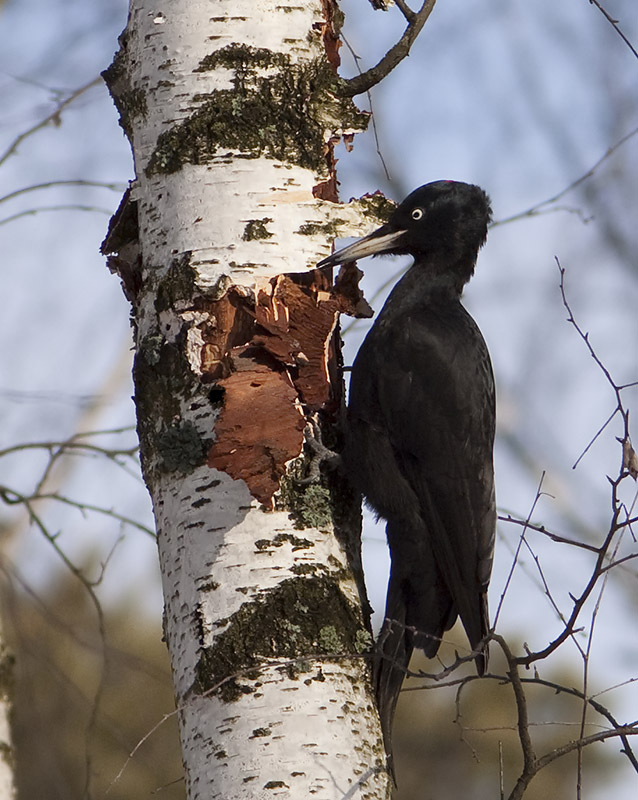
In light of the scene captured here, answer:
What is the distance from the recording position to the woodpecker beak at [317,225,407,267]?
252 centimetres

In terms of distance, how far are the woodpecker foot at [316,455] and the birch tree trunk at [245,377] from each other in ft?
0.12

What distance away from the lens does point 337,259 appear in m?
2.53

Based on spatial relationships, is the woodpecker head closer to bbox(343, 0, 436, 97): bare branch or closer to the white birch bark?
bbox(343, 0, 436, 97): bare branch

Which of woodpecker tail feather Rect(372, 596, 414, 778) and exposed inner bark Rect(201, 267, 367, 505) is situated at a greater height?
exposed inner bark Rect(201, 267, 367, 505)

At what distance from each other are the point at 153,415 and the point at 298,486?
1.13ft

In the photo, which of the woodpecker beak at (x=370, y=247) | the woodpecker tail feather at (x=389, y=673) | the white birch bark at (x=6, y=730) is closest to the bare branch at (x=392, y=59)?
the woodpecker beak at (x=370, y=247)

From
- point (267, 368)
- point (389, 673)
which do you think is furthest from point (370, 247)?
point (389, 673)

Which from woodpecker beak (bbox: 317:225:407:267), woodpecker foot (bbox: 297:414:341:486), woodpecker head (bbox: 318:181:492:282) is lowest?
woodpecker foot (bbox: 297:414:341:486)

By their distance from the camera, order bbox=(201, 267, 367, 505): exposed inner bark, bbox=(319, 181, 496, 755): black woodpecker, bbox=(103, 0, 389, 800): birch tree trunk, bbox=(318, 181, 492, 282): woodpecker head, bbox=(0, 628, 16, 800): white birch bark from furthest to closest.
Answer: bbox=(318, 181, 492, 282): woodpecker head, bbox=(0, 628, 16, 800): white birch bark, bbox=(319, 181, 496, 755): black woodpecker, bbox=(201, 267, 367, 505): exposed inner bark, bbox=(103, 0, 389, 800): birch tree trunk

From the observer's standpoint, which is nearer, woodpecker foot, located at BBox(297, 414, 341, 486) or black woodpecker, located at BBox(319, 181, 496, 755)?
woodpecker foot, located at BBox(297, 414, 341, 486)

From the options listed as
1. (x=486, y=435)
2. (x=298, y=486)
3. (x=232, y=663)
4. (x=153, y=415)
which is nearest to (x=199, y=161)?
(x=153, y=415)

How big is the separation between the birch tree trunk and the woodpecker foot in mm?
38

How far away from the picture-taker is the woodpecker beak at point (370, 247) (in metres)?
2.52

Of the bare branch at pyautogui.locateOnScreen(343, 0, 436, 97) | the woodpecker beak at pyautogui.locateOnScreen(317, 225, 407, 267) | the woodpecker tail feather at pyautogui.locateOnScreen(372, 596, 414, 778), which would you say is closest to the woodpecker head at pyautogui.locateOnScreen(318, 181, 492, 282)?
the woodpecker beak at pyautogui.locateOnScreen(317, 225, 407, 267)
